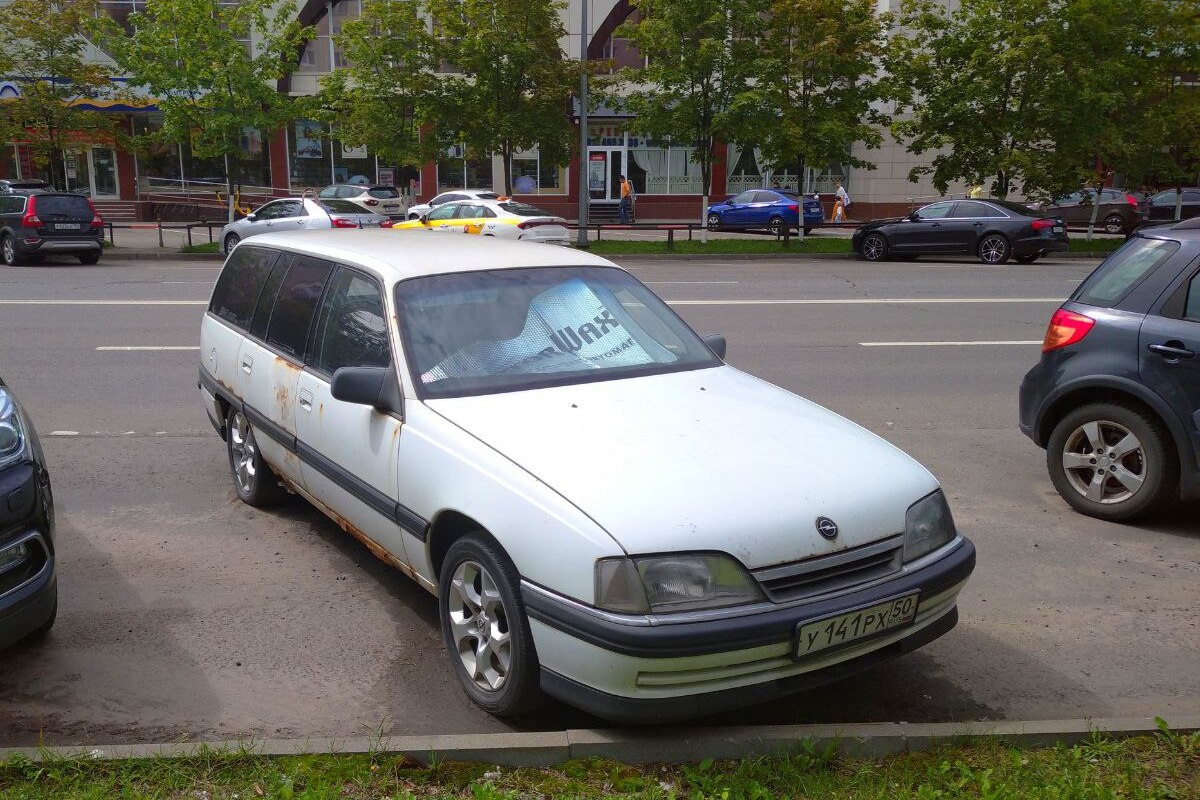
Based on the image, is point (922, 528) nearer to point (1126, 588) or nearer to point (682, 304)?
point (1126, 588)

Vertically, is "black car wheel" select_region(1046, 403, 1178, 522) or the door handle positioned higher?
the door handle

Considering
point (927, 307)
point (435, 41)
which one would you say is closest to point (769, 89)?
point (435, 41)

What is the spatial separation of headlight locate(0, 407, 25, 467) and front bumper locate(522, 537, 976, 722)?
201 centimetres

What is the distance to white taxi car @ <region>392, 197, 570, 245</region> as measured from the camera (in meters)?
24.5

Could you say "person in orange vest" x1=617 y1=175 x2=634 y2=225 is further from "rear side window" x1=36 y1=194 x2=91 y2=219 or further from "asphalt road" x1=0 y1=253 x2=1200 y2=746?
"asphalt road" x1=0 y1=253 x2=1200 y2=746

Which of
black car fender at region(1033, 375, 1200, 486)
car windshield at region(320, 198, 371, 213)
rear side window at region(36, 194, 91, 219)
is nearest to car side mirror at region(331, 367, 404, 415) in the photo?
black car fender at region(1033, 375, 1200, 486)

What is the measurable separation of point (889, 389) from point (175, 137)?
2366 centimetres

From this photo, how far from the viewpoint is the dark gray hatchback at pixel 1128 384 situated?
5.65m

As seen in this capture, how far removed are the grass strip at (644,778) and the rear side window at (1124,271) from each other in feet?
10.8

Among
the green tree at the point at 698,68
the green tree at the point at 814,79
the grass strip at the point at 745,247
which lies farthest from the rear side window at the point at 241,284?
the grass strip at the point at 745,247

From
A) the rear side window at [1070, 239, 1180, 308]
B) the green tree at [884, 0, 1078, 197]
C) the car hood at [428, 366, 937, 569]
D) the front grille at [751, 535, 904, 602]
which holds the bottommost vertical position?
the front grille at [751, 535, 904, 602]

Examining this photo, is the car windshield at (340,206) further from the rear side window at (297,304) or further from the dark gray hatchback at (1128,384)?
the dark gray hatchback at (1128,384)

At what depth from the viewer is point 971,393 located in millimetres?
9438

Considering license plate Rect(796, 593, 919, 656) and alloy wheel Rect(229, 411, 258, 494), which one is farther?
alloy wheel Rect(229, 411, 258, 494)
